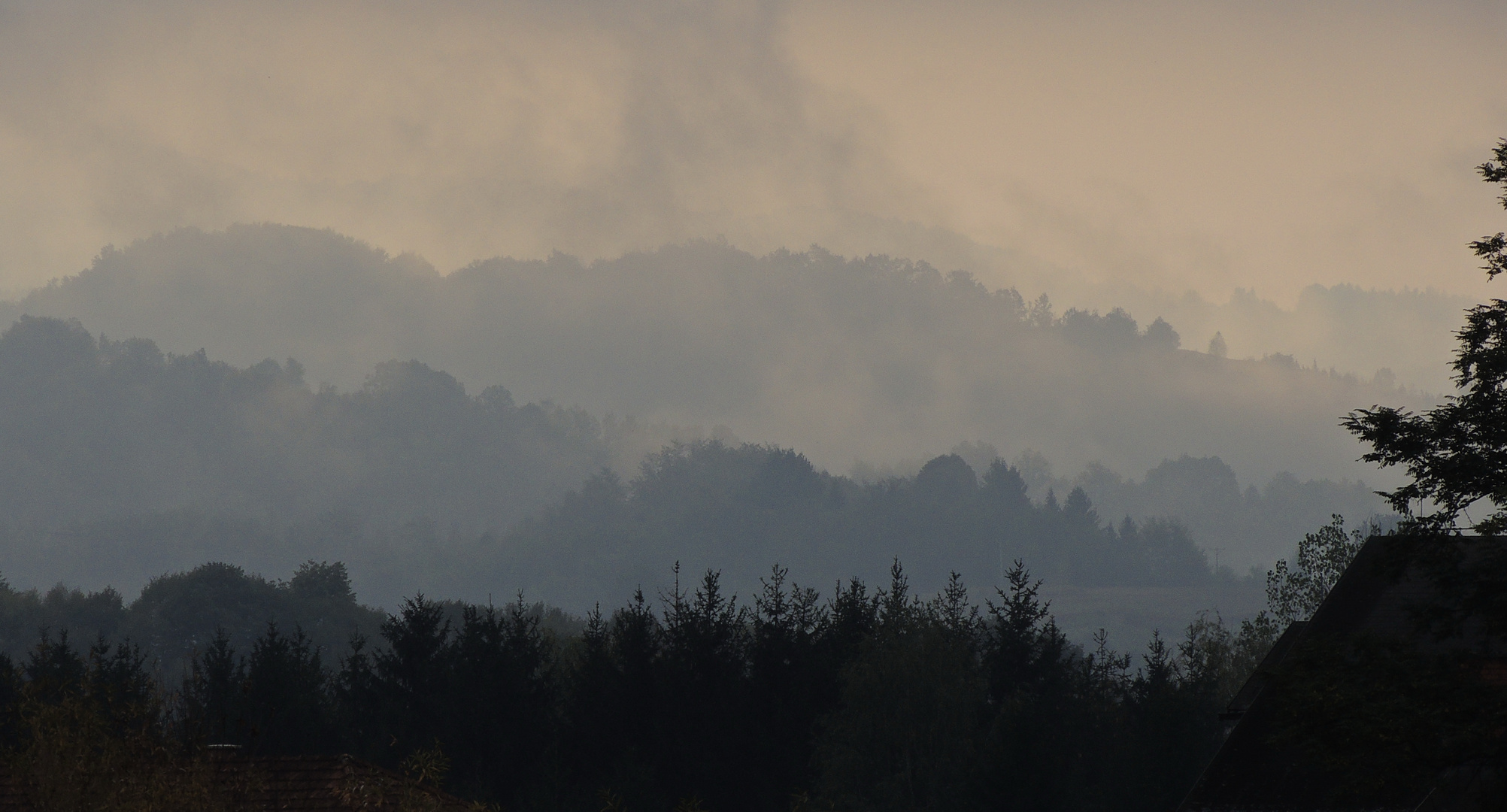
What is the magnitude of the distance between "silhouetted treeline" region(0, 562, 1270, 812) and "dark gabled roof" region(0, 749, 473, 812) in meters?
22.8

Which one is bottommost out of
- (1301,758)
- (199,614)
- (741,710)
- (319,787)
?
(1301,758)

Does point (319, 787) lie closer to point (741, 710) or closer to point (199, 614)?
point (741, 710)

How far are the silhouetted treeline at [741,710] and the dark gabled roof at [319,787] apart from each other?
22758mm

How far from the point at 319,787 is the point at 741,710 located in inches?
1326

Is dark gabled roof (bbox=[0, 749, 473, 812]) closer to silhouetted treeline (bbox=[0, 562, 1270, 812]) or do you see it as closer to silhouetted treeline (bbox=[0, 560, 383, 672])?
silhouetted treeline (bbox=[0, 562, 1270, 812])

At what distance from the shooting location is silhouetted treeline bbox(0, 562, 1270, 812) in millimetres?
54781

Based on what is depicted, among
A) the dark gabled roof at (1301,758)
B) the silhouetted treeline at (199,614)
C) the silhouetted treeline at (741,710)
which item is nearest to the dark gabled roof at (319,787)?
the dark gabled roof at (1301,758)

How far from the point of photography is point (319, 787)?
29.2 meters

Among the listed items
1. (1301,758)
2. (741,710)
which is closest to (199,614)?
(741,710)

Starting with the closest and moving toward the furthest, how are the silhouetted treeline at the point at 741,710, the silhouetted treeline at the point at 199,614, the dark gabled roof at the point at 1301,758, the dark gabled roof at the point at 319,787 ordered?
the dark gabled roof at the point at 319,787 < the dark gabled roof at the point at 1301,758 < the silhouetted treeline at the point at 741,710 < the silhouetted treeline at the point at 199,614

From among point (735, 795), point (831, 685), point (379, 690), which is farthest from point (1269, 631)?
point (379, 690)

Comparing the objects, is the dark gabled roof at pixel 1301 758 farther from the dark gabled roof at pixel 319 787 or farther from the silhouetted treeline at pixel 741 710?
the silhouetted treeline at pixel 741 710

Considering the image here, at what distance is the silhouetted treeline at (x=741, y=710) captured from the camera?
54.8 metres

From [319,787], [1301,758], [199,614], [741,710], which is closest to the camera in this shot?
[319,787]
